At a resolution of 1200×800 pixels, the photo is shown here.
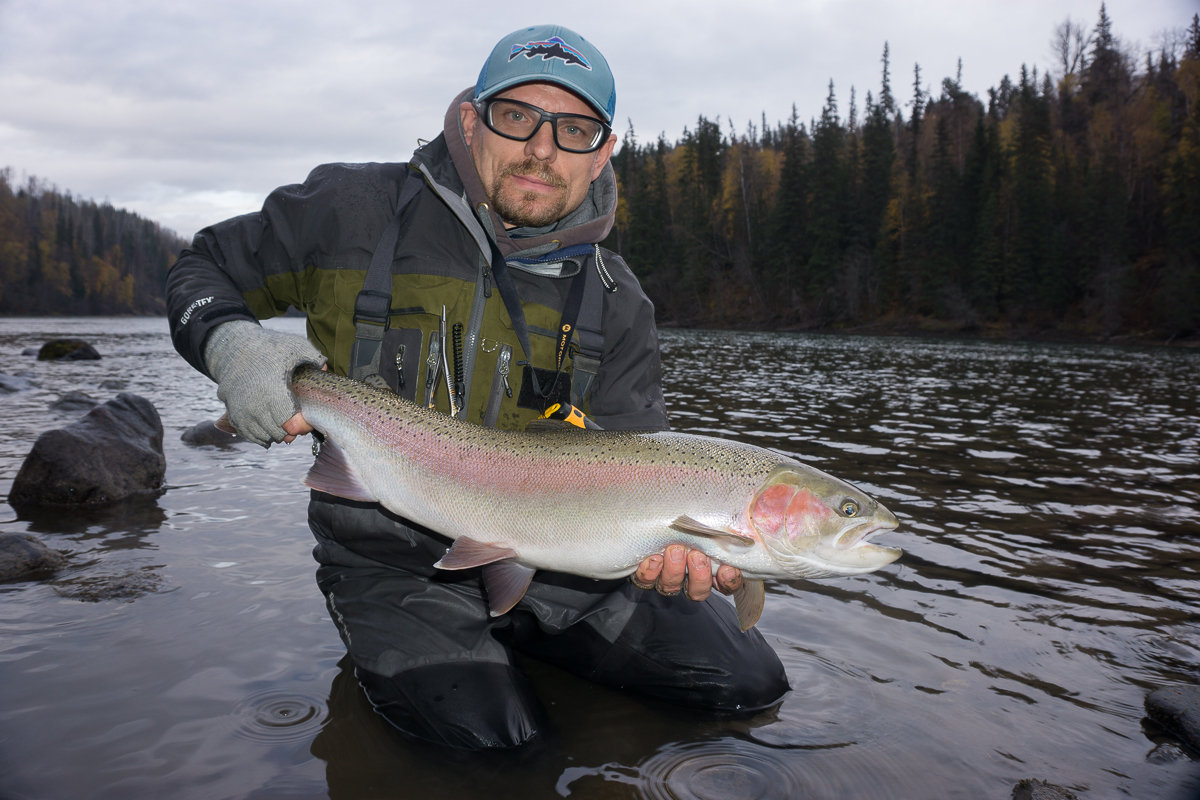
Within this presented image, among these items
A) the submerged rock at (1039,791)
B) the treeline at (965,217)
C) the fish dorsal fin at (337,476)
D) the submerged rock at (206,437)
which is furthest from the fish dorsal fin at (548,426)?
the treeline at (965,217)

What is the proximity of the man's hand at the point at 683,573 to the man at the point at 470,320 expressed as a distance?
0.40 metres

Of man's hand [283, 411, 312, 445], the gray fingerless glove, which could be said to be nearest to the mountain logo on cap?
the gray fingerless glove

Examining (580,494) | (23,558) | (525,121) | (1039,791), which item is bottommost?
(1039,791)

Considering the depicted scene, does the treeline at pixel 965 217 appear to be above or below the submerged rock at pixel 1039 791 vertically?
above

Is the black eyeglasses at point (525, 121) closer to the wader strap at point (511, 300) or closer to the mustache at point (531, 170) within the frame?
the mustache at point (531, 170)

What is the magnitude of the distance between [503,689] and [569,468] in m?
1.02

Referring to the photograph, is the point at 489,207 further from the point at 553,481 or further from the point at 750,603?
the point at 750,603

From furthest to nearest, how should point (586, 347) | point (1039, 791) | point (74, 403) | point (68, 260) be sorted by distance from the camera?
point (68, 260) < point (74, 403) < point (586, 347) < point (1039, 791)

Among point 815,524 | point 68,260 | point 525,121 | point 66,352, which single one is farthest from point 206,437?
point 68,260

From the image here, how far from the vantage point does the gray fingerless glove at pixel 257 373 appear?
2822 millimetres

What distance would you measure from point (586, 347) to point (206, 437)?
7.89m

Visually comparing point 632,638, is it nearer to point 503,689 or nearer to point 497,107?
point 503,689

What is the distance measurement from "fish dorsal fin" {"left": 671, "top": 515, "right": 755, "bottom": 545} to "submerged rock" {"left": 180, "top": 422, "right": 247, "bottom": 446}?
844 cm

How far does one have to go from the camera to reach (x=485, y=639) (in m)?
3.24
